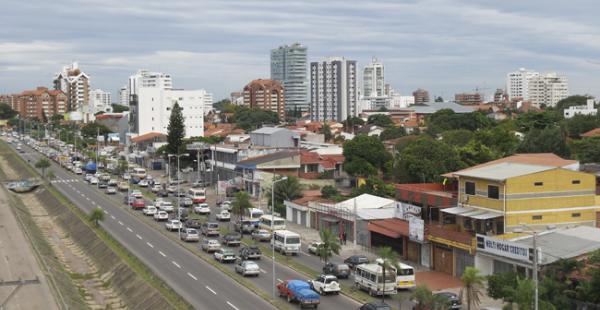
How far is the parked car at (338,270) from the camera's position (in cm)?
4494

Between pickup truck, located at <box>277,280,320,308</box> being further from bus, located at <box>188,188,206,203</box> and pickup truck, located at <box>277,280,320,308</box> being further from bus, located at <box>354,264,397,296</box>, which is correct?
bus, located at <box>188,188,206,203</box>

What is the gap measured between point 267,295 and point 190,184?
6423 cm

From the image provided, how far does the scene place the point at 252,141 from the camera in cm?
11688

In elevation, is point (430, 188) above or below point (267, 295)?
above

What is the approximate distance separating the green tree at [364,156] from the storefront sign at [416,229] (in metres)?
35.4

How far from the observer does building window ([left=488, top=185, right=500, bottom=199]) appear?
45281 millimetres

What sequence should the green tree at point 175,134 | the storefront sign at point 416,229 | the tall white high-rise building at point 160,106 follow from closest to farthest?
the storefront sign at point 416,229
the green tree at point 175,134
the tall white high-rise building at point 160,106

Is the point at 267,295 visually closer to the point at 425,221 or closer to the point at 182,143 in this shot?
the point at 425,221

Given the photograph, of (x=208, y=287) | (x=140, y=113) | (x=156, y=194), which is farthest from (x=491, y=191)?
(x=140, y=113)

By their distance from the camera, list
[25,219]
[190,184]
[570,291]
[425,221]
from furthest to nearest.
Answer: [190,184], [25,219], [425,221], [570,291]

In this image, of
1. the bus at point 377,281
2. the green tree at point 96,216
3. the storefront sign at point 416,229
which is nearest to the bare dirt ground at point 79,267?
the green tree at point 96,216

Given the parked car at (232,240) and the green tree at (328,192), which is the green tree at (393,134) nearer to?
the green tree at (328,192)

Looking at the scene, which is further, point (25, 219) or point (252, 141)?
point (252, 141)

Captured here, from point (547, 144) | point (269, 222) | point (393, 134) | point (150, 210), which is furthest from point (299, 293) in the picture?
point (393, 134)
